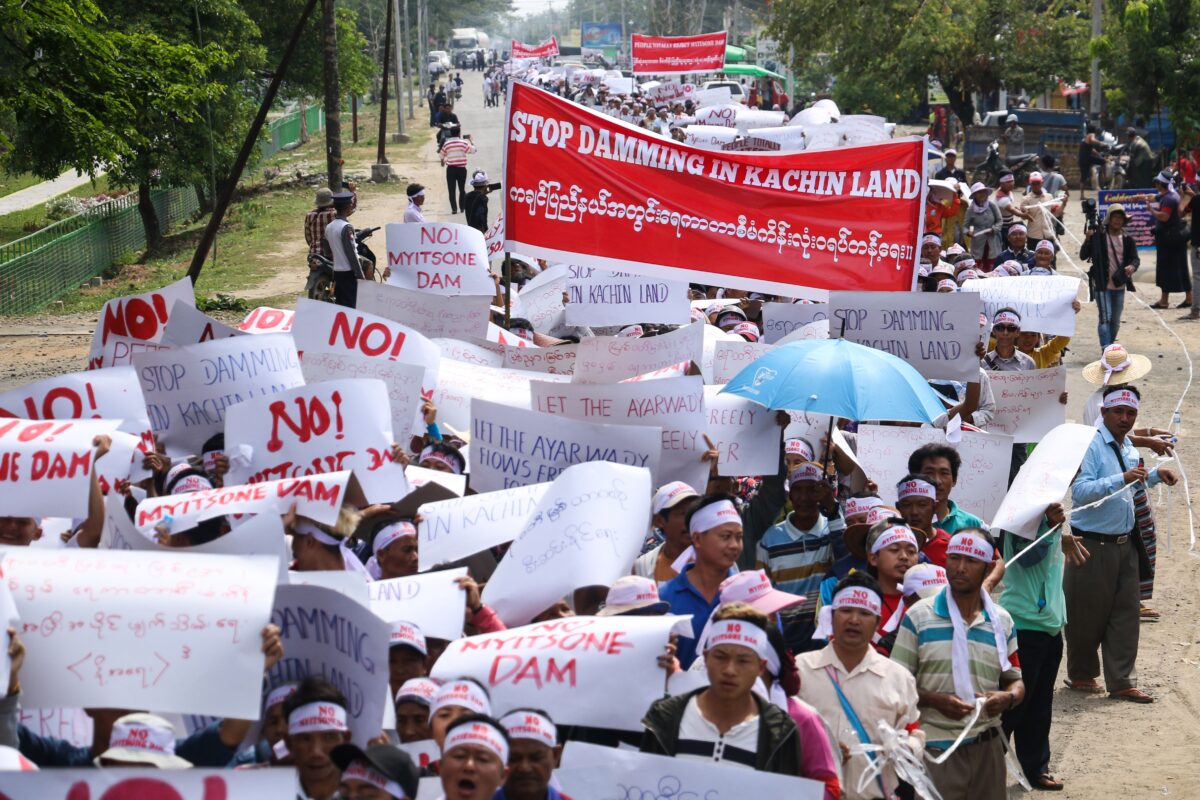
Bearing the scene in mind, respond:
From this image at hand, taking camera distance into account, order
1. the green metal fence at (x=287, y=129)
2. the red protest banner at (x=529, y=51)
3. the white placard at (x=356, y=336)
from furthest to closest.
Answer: the red protest banner at (x=529, y=51) → the green metal fence at (x=287, y=129) → the white placard at (x=356, y=336)

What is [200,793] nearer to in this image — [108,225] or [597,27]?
[108,225]

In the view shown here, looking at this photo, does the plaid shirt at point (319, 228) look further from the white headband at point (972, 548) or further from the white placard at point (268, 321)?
the white headband at point (972, 548)

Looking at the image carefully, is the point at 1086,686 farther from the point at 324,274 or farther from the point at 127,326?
the point at 324,274

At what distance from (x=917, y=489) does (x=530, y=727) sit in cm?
291

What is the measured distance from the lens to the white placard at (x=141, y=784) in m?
3.37

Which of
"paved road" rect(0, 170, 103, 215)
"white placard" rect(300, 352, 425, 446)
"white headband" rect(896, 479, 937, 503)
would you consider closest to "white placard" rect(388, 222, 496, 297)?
"white placard" rect(300, 352, 425, 446)

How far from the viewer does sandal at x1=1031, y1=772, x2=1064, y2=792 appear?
24.1 ft

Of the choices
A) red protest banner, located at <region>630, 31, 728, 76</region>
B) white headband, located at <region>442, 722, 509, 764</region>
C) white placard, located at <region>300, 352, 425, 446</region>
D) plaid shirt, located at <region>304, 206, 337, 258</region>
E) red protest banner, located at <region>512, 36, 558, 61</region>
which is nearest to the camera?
white headband, located at <region>442, 722, 509, 764</region>

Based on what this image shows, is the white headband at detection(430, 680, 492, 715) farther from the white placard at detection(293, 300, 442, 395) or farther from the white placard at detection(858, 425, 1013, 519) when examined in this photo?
the white placard at detection(293, 300, 442, 395)

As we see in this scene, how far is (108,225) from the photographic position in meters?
27.5

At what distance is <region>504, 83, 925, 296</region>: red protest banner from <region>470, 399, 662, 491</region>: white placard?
255cm

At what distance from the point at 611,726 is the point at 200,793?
1.67 metres

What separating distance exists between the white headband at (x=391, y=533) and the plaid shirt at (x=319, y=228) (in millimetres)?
A: 9599

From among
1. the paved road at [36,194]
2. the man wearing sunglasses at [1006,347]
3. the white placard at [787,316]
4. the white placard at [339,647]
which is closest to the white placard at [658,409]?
the white placard at [787,316]
